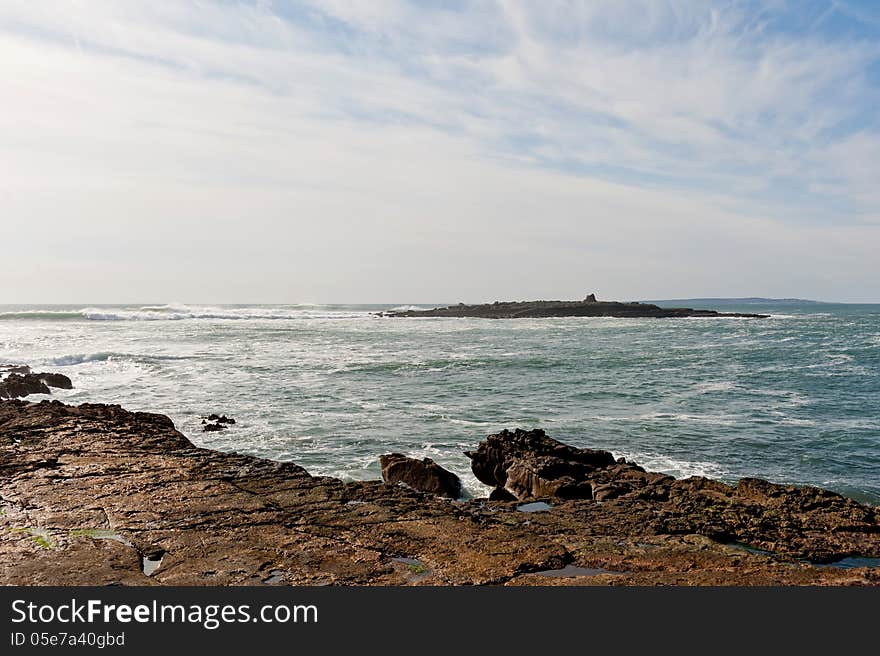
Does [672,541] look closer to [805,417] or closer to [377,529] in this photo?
[377,529]

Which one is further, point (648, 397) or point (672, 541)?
point (648, 397)

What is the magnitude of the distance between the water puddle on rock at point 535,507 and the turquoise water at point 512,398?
2.79 m

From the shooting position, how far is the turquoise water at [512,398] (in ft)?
53.3

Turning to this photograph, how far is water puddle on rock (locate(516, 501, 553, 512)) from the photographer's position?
Result: 10.9 metres

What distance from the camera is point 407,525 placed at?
9406 mm

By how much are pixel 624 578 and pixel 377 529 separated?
3917 mm

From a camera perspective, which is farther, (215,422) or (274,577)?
(215,422)

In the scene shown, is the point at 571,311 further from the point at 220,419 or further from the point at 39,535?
the point at 39,535

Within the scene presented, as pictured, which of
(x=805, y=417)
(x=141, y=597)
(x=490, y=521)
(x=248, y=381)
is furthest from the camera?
(x=248, y=381)

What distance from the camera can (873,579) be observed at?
7.31 m

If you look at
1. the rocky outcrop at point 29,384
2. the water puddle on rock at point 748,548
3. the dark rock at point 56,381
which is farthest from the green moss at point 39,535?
the dark rock at point 56,381

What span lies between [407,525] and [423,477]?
120 inches

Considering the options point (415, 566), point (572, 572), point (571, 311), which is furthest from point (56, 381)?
point (571, 311)

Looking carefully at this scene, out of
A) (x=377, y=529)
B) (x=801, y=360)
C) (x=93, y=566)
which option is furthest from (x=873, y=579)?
(x=801, y=360)
